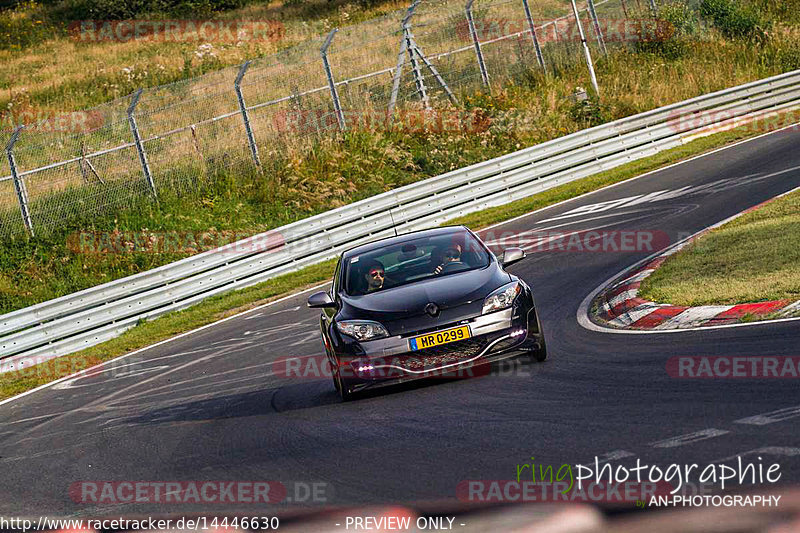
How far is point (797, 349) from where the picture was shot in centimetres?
767

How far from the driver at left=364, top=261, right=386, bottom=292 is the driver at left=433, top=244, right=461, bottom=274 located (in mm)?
552

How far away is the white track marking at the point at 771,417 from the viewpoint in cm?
594

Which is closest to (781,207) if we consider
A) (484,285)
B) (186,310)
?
(484,285)

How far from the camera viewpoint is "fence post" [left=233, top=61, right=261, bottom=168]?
26.5 m

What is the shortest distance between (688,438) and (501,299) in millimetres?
3467

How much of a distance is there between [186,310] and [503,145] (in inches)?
513

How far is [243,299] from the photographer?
65.5 feet

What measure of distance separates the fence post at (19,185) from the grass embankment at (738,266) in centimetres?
1616
